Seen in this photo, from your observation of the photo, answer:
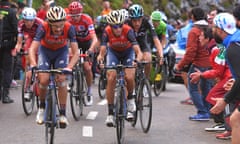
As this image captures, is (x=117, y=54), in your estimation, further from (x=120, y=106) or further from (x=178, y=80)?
(x=178, y=80)

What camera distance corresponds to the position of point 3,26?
13.0 m

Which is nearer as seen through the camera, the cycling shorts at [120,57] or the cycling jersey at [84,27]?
the cycling shorts at [120,57]

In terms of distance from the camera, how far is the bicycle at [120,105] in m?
8.89

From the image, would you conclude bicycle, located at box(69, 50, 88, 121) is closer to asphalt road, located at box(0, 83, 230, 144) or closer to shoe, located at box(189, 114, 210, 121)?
asphalt road, located at box(0, 83, 230, 144)

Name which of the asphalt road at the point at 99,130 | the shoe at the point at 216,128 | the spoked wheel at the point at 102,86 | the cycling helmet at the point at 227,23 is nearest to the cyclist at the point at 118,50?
the asphalt road at the point at 99,130

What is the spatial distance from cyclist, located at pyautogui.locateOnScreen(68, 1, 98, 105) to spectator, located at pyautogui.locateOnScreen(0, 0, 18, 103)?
61.0 inches

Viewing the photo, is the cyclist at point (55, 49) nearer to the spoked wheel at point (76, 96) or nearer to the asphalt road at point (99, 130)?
the asphalt road at point (99, 130)

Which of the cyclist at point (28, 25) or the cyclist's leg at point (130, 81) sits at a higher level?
the cyclist at point (28, 25)

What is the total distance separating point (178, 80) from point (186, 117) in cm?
846

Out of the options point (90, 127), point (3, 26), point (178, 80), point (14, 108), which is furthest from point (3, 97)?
point (178, 80)

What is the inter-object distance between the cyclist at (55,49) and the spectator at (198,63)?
101 inches

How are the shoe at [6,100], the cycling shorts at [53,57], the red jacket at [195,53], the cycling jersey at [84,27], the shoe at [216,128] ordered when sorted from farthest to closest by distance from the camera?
the shoe at [6,100] < the cycling jersey at [84,27] < the red jacket at [195,53] < the shoe at [216,128] < the cycling shorts at [53,57]

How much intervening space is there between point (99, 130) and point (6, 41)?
150 inches

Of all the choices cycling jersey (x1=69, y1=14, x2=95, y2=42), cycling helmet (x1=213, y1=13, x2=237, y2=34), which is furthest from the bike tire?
cycling helmet (x1=213, y1=13, x2=237, y2=34)
